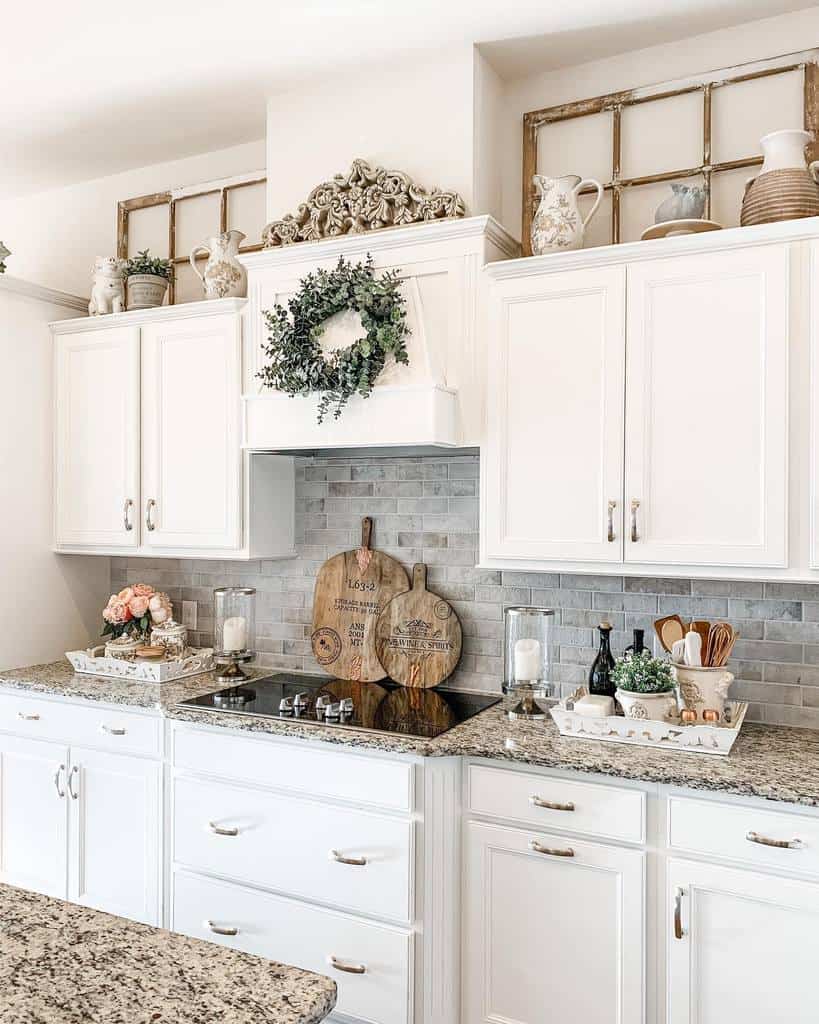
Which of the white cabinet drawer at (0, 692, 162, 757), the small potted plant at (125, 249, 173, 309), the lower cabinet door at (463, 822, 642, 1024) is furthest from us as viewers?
the small potted plant at (125, 249, 173, 309)

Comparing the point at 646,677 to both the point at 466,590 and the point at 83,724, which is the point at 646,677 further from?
the point at 83,724

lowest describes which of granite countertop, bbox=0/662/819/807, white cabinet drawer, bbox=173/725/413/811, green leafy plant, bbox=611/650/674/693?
white cabinet drawer, bbox=173/725/413/811

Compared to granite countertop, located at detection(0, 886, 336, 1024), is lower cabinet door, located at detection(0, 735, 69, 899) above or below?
below

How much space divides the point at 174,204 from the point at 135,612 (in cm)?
165

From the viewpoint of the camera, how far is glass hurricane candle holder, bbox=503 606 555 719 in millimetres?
2414

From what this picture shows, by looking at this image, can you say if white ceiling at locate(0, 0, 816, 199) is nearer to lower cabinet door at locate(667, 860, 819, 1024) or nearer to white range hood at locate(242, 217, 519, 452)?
white range hood at locate(242, 217, 519, 452)

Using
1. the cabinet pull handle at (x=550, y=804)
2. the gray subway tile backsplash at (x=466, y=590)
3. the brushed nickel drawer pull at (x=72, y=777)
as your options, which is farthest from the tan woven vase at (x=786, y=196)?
the brushed nickel drawer pull at (x=72, y=777)

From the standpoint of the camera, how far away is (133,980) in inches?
40.4

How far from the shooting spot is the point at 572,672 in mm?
2625

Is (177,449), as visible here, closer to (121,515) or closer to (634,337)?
(121,515)

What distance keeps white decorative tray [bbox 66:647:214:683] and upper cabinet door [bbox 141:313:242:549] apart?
0.42 meters

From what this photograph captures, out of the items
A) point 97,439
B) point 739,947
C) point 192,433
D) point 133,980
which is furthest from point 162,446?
point 739,947

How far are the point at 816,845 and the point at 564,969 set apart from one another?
0.68 m

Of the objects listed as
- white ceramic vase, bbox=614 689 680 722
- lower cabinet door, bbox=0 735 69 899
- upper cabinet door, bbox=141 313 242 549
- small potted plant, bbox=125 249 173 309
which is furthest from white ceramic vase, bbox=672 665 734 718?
small potted plant, bbox=125 249 173 309
